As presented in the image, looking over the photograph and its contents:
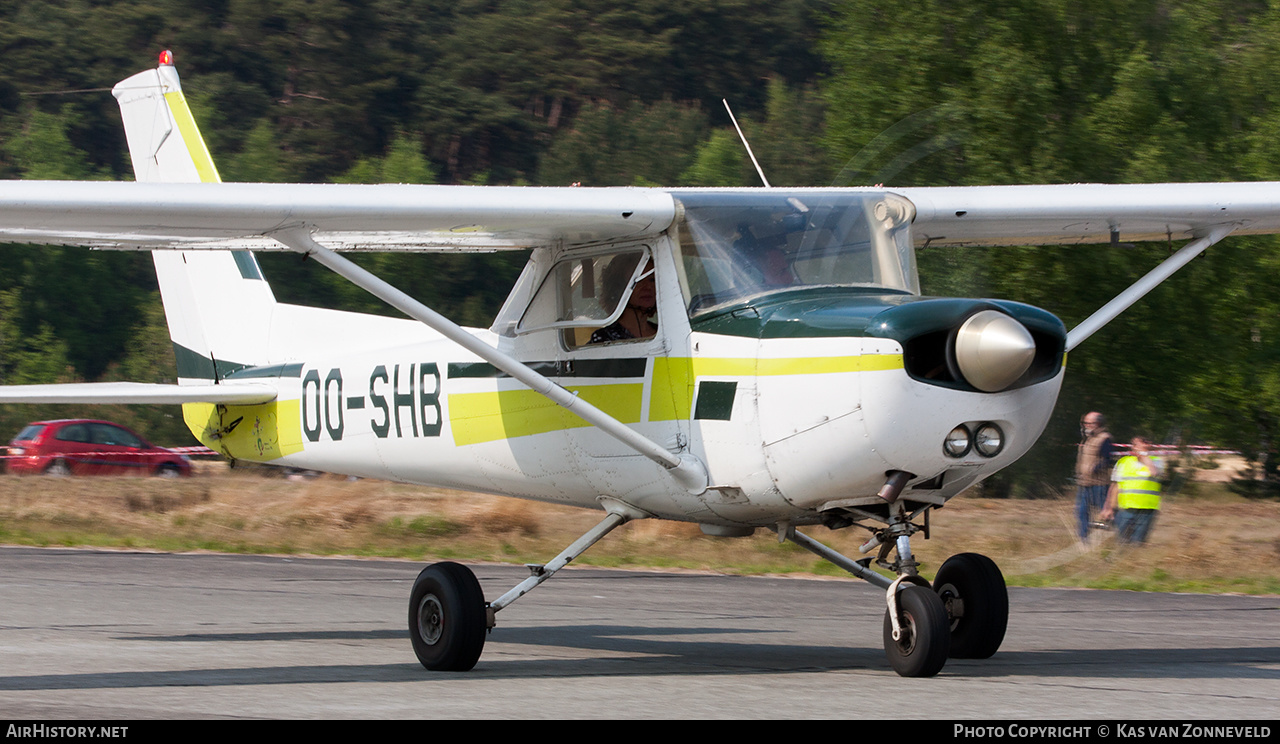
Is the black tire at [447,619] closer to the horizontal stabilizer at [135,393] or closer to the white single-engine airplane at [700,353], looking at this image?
the white single-engine airplane at [700,353]

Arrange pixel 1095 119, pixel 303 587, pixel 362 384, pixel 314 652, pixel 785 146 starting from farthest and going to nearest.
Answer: pixel 785 146
pixel 1095 119
pixel 303 587
pixel 362 384
pixel 314 652

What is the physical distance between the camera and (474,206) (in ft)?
27.5

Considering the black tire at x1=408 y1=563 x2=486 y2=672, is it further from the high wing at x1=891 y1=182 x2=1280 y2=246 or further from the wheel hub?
the high wing at x1=891 y1=182 x2=1280 y2=246

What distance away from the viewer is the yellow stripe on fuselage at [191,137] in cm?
1258

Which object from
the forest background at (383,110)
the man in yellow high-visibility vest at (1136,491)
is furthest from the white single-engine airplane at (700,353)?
the forest background at (383,110)

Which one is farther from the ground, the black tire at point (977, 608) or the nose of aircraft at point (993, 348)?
the nose of aircraft at point (993, 348)

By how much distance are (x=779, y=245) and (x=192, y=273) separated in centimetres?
646

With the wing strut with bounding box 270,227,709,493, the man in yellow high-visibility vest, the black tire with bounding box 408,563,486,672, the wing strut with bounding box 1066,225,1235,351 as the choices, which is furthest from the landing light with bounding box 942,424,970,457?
the man in yellow high-visibility vest

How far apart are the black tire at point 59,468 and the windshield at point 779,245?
26094 millimetres

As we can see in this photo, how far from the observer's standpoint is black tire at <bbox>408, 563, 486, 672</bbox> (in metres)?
8.72

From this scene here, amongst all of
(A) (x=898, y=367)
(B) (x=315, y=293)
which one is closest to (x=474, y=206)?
(A) (x=898, y=367)

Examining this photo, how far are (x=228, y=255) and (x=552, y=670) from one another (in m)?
5.54

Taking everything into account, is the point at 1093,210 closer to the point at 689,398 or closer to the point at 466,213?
the point at 689,398

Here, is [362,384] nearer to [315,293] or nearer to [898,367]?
[898,367]
